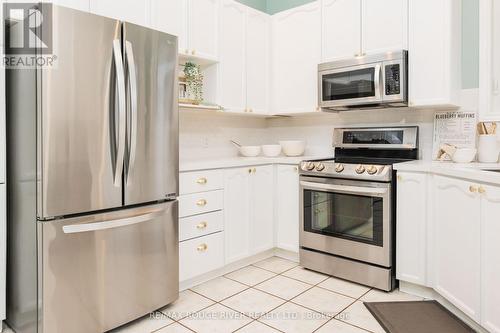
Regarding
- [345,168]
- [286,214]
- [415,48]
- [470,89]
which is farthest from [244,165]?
[470,89]

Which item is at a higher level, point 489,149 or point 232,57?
point 232,57

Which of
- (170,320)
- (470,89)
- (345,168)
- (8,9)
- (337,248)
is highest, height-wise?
(8,9)

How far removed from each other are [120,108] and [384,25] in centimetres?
215

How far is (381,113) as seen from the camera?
3.22m

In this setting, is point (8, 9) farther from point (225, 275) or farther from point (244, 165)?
point (225, 275)

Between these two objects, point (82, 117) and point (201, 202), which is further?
point (201, 202)

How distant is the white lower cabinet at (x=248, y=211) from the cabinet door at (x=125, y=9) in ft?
4.24

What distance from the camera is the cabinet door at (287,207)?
320 centimetres

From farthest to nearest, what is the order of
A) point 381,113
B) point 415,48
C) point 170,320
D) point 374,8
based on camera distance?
point 381,113
point 374,8
point 415,48
point 170,320

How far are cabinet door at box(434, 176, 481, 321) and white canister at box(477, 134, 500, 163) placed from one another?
53cm

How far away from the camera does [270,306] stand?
2406 millimetres

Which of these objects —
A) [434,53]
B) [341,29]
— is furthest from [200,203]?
[434,53]

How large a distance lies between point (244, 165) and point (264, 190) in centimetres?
36

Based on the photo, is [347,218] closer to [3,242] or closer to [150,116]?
[150,116]
